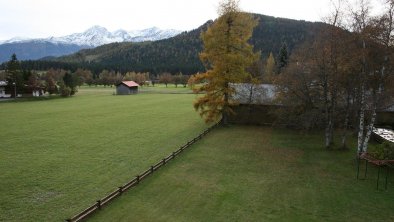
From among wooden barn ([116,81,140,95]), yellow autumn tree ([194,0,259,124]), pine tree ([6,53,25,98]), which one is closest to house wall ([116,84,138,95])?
wooden barn ([116,81,140,95])

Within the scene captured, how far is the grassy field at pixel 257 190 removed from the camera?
1811 centimetres

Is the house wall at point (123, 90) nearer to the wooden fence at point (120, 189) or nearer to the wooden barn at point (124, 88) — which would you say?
the wooden barn at point (124, 88)

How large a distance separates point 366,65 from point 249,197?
14643 mm

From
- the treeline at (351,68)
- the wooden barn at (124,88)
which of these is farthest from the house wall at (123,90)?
the treeline at (351,68)

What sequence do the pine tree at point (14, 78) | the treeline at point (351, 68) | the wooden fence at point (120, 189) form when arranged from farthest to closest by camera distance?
the pine tree at point (14, 78), the treeline at point (351, 68), the wooden fence at point (120, 189)

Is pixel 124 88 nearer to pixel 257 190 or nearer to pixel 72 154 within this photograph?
pixel 72 154

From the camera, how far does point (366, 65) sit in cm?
2677

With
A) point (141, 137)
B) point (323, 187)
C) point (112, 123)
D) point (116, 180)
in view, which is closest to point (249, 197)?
point (323, 187)

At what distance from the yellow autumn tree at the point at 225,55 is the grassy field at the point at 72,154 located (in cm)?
440

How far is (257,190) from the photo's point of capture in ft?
70.8

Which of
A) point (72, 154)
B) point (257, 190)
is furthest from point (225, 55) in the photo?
point (257, 190)

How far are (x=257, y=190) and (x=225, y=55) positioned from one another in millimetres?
22740

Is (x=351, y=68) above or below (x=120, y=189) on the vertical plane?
above

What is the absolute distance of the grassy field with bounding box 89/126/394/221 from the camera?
18.1 metres
